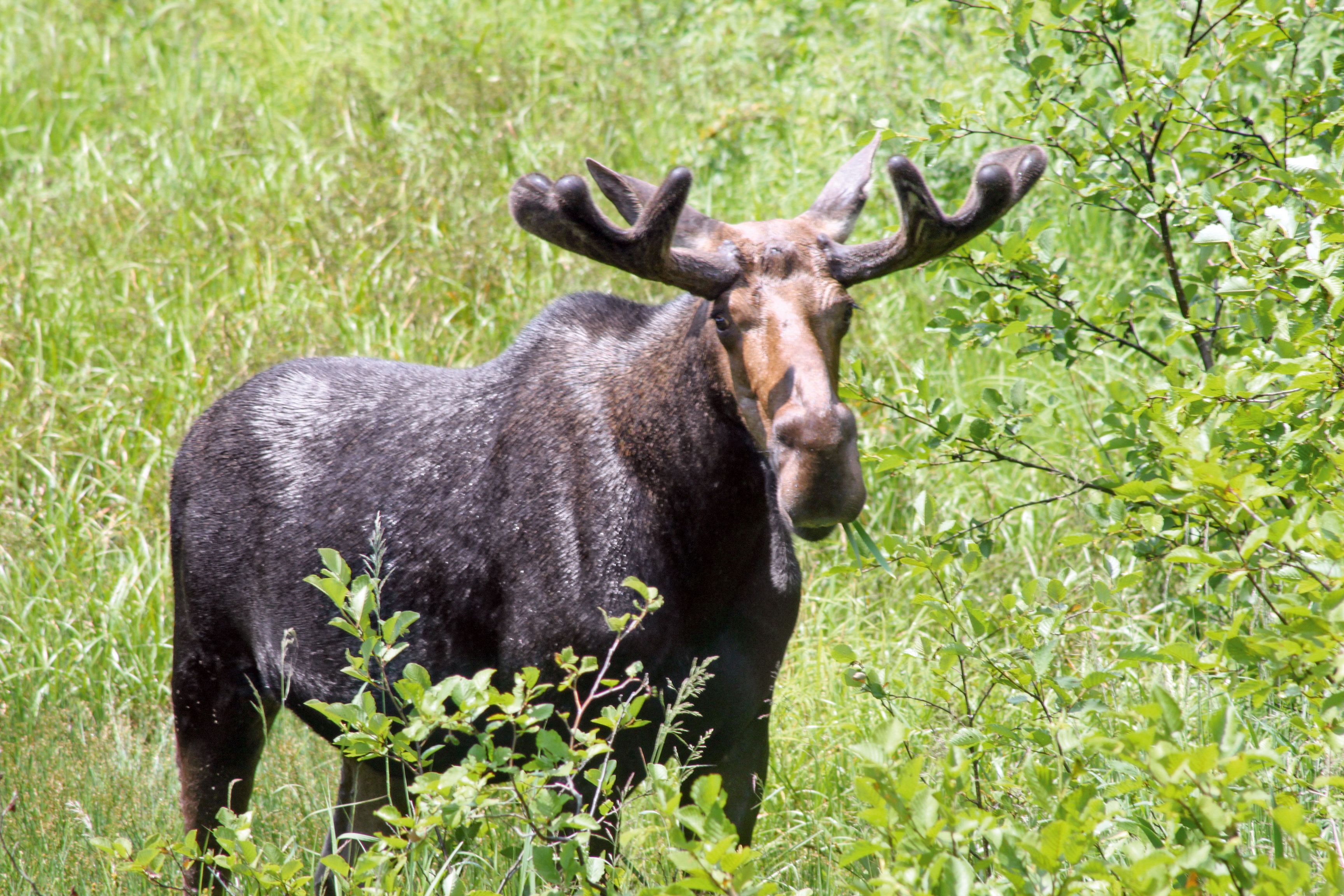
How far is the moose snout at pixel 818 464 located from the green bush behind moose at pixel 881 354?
1.02 ft

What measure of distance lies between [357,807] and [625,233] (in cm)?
243

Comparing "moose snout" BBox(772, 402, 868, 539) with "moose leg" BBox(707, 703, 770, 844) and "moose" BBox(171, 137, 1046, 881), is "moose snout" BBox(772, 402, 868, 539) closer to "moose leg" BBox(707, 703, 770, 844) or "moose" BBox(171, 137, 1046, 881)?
"moose" BBox(171, 137, 1046, 881)

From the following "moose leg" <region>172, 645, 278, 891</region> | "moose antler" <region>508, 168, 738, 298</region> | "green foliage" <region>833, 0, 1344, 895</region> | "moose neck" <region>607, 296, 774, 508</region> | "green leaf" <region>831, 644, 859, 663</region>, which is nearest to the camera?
"green foliage" <region>833, 0, 1344, 895</region>

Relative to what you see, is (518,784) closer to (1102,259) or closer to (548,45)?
Answer: (1102,259)

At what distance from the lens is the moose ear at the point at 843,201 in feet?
12.0

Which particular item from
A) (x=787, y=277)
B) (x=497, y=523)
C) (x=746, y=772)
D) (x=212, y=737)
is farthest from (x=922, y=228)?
(x=212, y=737)

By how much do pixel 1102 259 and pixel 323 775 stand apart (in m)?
4.61

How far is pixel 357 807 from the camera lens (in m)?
4.46

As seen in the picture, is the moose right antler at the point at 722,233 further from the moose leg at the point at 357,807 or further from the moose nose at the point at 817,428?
the moose leg at the point at 357,807

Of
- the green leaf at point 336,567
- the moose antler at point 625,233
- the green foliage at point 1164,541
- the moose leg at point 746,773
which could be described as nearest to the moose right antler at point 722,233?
the moose antler at point 625,233

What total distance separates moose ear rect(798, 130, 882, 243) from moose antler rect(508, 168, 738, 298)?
1.62ft

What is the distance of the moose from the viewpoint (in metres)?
3.16

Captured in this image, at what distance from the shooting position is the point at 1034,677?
9.14 ft

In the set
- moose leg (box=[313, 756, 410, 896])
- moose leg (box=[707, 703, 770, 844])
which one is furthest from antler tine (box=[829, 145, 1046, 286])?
moose leg (box=[313, 756, 410, 896])
